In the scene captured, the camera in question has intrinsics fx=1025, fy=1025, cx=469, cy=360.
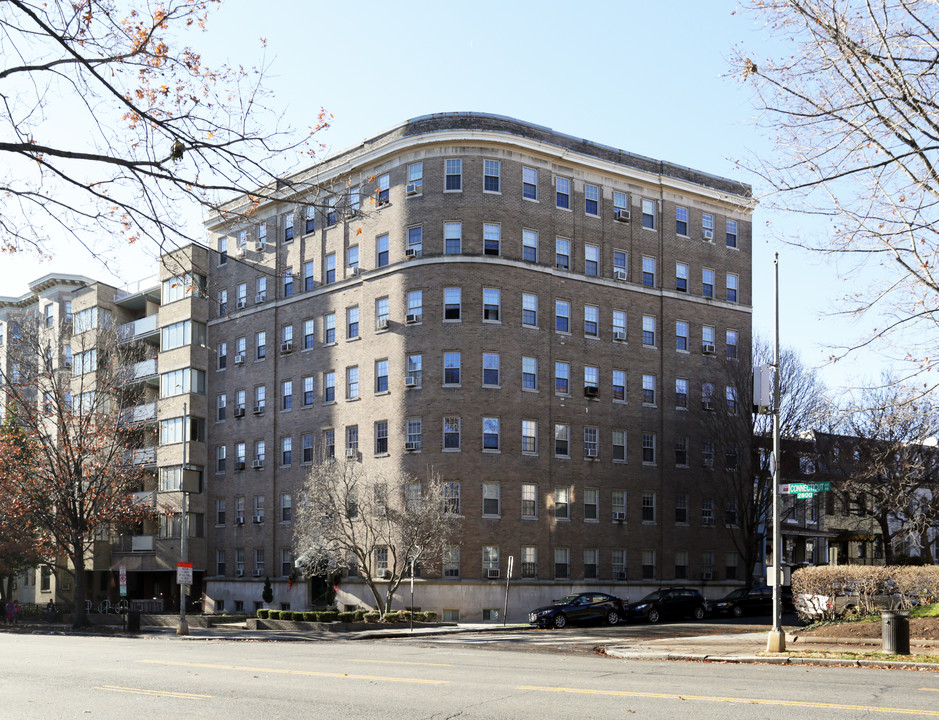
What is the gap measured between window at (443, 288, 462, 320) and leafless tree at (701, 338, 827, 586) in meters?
15.8

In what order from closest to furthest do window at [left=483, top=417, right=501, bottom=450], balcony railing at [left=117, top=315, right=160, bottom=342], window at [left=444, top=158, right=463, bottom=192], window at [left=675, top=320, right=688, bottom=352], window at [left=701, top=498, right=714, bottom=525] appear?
1. window at [left=483, top=417, right=501, bottom=450]
2. window at [left=444, top=158, right=463, bottom=192]
3. window at [left=701, top=498, right=714, bottom=525]
4. window at [left=675, top=320, right=688, bottom=352]
5. balcony railing at [left=117, top=315, right=160, bottom=342]

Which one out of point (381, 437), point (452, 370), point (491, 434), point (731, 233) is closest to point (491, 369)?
point (452, 370)

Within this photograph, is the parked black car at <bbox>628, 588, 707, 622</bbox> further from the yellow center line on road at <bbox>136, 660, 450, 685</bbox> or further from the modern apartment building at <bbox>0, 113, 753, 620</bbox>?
the yellow center line on road at <bbox>136, 660, 450, 685</bbox>

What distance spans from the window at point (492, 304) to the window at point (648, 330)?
9682 millimetres

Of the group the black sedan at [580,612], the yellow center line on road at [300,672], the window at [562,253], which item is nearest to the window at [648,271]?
the window at [562,253]

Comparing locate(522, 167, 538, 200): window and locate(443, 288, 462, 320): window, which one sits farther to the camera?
locate(522, 167, 538, 200): window

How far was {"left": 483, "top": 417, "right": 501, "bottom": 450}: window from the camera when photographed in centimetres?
4931

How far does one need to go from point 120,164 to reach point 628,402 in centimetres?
4666

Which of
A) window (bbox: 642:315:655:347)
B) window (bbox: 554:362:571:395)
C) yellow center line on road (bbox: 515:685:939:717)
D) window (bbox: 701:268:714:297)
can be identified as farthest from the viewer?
window (bbox: 701:268:714:297)

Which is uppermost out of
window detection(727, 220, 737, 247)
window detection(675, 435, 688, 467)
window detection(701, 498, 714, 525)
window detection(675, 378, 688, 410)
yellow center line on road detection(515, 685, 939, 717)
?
window detection(727, 220, 737, 247)

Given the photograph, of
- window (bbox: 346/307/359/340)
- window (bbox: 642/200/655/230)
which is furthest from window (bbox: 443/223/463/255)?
window (bbox: 642/200/655/230)

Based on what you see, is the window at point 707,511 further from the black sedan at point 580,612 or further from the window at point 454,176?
the window at point 454,176

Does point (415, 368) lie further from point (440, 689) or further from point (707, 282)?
point (440, 689)

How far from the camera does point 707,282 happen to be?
5853 cm
